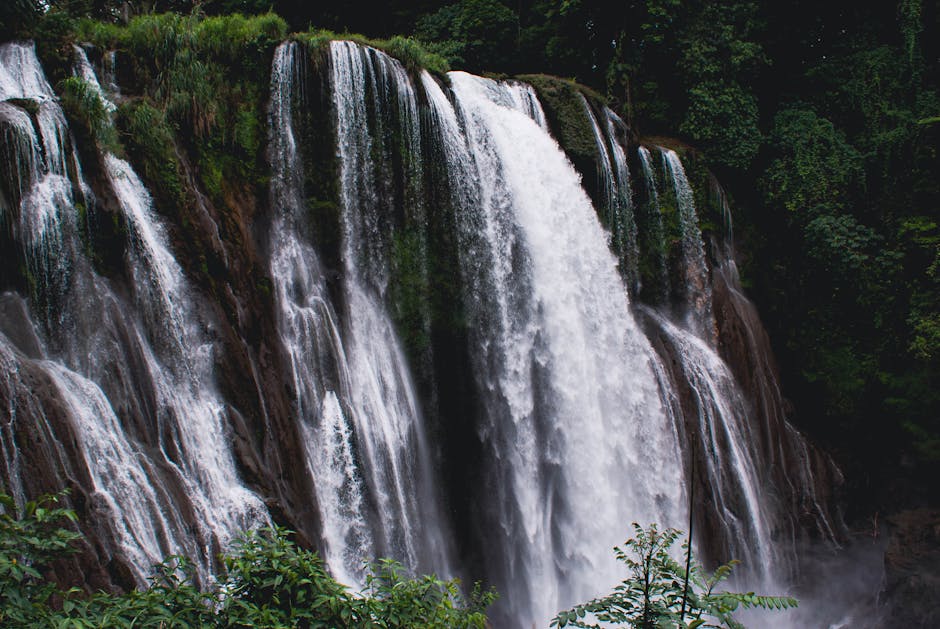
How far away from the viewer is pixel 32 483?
6.25 meters

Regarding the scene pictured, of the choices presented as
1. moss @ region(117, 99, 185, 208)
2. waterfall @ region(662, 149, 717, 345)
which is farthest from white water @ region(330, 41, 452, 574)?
waterfall @ region(662, 149, 717, 345)

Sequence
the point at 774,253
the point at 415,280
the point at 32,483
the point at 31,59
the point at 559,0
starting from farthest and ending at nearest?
the point at 559,0
the point at 774,253
the point at 415,280
the point at 31,59
the point at 32,483

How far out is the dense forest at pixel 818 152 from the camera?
50.7 feet

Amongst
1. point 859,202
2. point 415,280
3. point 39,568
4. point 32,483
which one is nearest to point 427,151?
point 415,280

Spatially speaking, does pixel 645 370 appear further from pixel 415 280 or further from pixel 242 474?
pixel 242 474

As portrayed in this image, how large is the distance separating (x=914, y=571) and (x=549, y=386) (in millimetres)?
7474

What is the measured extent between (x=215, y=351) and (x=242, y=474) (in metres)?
1.62

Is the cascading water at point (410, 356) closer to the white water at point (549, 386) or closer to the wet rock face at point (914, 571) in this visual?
the white water at point (549, 386)

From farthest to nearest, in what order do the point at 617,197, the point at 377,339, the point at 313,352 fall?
the point at 617,197 < the point at 377,339 < the point at 313,352

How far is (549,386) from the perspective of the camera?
40.3ft

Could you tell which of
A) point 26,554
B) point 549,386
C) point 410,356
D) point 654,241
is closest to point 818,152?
point 654,241

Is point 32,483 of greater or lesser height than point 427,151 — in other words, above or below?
below

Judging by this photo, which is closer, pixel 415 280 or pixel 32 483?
pixel 32 483

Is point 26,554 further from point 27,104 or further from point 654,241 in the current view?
point 654,241
